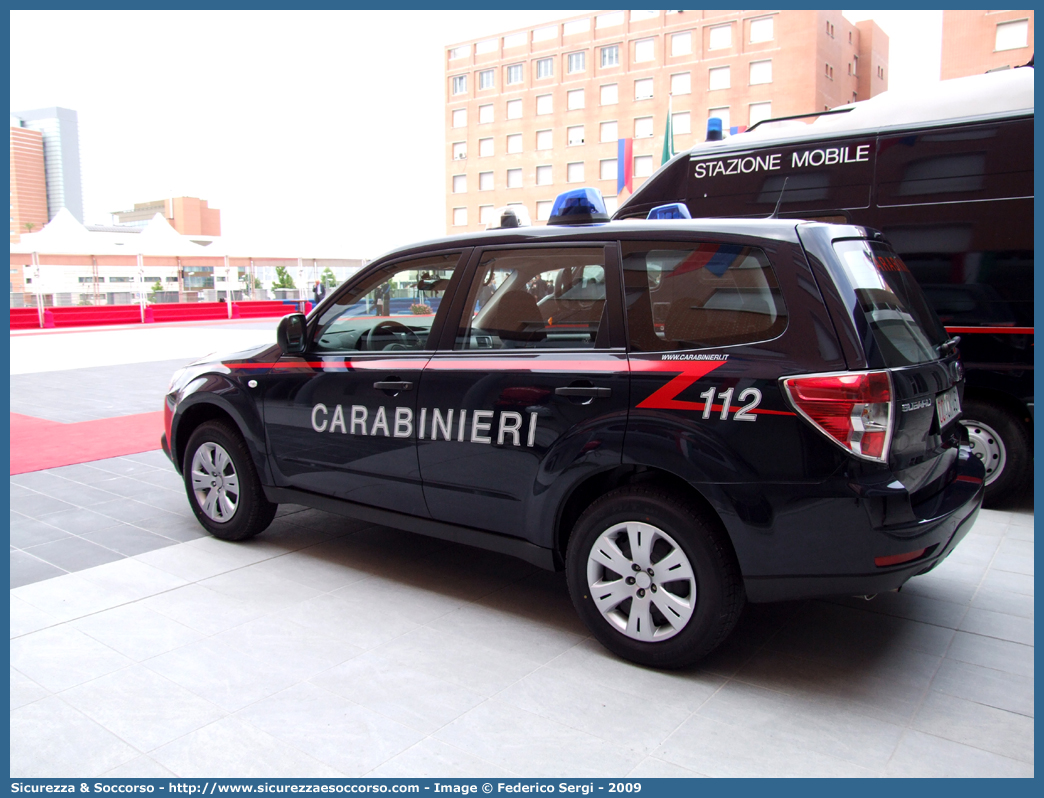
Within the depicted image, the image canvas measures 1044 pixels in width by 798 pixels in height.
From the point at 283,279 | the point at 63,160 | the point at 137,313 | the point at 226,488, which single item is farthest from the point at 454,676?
the point at 63,160

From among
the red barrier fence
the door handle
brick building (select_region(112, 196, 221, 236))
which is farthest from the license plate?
brick building (select_region(112, 196, 221, 236))

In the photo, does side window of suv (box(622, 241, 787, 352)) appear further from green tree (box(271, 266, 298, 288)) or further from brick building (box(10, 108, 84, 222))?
brick building (box(10, 108, 84, 222))

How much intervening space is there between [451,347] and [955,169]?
3.93 m

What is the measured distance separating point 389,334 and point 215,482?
63.1 inches

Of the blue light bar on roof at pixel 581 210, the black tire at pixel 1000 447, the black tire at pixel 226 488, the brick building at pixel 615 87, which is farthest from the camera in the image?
the brick building at pixel 615 87

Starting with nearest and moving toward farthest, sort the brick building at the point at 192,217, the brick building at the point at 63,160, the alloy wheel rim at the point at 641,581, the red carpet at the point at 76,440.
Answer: the alloy wheel rim at the point at 641,581 < the red carpet at the point at 76,440 < the brick building at the point at 63,160 < the brick building at the point at 192,217

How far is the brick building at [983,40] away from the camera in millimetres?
33219

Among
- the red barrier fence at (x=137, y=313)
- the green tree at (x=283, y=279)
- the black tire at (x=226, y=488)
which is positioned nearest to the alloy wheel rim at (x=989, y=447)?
the black tire at (x=226, y=488)

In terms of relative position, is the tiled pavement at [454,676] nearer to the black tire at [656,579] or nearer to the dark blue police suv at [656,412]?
the black tire at [656,579]

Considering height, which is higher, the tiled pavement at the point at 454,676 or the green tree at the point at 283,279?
the green tree at the point at 283,279

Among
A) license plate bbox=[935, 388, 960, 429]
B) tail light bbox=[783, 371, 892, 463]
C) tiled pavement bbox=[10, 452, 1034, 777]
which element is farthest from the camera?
license plate bbox=[935, 388, 960, 429]

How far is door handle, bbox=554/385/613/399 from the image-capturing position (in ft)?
11.0

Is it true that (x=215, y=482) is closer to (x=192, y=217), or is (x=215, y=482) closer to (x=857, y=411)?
(x=857, y=411)

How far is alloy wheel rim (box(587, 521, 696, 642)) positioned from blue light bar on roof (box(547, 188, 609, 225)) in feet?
4.78
